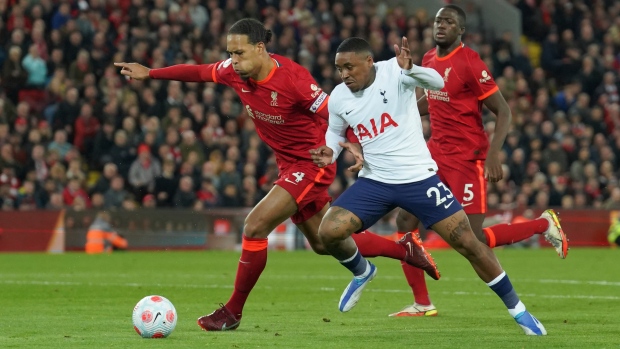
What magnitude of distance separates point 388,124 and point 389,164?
0.29 meters

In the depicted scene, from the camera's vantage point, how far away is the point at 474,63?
966 cm

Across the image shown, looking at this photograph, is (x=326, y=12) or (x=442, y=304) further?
(x=326, y=12)

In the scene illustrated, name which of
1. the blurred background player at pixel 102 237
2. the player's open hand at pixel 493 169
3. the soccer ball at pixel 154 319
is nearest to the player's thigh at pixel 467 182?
the player's open hand at pixel 493 169

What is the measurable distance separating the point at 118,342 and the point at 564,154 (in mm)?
17074

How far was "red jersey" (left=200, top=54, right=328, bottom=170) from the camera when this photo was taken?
8.61 metres

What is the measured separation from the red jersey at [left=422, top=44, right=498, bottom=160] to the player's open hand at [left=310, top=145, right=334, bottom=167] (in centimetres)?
206

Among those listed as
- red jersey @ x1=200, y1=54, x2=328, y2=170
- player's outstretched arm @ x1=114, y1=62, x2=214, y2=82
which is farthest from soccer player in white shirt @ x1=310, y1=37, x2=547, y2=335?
player's outstretched arm @ x1=114, y1=62, x2=214, y2=82

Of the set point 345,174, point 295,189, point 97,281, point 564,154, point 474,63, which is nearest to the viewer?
point 295,189

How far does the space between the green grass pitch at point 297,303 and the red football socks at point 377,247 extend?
0.53m

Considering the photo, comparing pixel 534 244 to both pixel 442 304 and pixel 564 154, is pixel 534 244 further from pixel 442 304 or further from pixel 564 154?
pixel 442 304

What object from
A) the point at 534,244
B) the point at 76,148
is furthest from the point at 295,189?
the point at 534,244

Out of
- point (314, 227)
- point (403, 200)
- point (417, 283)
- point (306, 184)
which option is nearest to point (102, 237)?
point (417, 283)

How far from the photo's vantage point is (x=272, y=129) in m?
8.87

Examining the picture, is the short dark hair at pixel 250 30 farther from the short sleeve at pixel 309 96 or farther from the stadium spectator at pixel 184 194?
the stadium spectator at pixel 184 194
